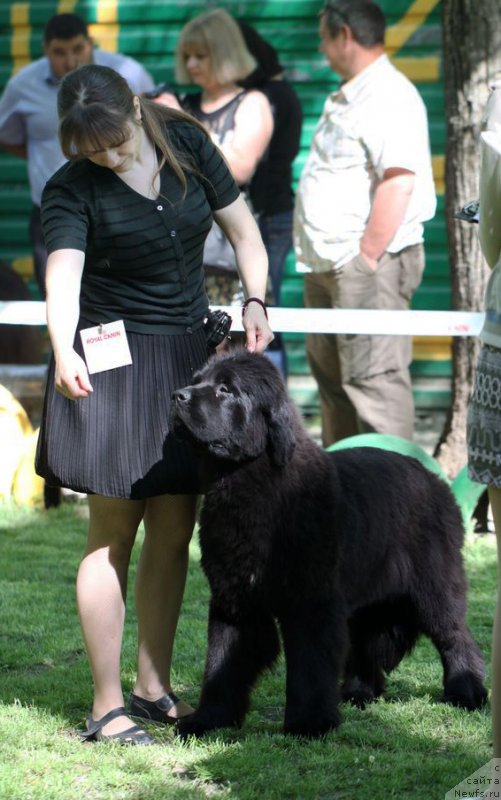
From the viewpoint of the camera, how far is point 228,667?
3740 mm

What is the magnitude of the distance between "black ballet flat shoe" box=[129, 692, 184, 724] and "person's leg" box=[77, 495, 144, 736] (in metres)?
0.16

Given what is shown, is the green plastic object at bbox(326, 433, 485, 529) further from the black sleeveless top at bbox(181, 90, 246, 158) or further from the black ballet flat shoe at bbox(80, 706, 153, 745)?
the black ballet flat shoe at bbox(80, 706, 153, 745)

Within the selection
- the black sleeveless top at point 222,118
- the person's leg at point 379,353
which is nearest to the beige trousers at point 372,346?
the person's leg at point 379,353

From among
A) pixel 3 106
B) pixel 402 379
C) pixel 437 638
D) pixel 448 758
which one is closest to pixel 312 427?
pixel 402 379

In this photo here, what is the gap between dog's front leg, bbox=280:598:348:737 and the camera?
3674mm

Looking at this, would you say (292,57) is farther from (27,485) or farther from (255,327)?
(255,327)

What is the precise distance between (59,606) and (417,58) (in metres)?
5.34

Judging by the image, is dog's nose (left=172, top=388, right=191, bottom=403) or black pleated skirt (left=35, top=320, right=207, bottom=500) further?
black pleated skirt (left=35, top=320, right=207, bottom=500)

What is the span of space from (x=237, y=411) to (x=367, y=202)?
3142mm

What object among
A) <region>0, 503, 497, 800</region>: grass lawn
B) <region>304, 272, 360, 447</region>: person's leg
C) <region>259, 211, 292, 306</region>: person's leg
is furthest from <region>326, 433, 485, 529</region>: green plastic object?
<region>259, 211, 292, 306</region>: person's leg

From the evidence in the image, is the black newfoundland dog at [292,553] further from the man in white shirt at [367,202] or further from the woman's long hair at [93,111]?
the man in white shirt at [367,202]

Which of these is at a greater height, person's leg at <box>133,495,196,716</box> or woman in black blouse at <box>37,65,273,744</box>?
woman in black blouse at <box>37,65,273,744</box>

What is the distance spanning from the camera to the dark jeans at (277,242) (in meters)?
7.44

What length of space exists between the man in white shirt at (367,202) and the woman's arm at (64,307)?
299 centimetres
